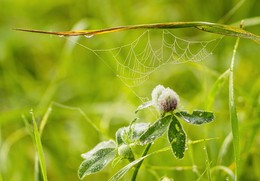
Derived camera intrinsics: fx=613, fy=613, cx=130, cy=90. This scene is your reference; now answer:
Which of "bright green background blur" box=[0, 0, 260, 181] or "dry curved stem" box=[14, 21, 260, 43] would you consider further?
"bright green background blur" box=[0, 0, 260, 181]

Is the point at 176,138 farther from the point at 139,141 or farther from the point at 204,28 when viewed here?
the point at 204,28

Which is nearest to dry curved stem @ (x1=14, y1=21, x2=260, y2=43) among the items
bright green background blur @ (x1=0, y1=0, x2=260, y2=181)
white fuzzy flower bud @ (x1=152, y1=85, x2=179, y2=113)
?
white fuzzy flower bud @ (x1=152, y1=85, x2=179, y2=113)

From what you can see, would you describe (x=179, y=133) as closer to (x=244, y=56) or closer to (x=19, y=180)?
(x=19, y=180)

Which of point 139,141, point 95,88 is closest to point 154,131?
point 139,141

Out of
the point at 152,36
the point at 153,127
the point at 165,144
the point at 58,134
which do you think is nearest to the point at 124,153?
the point at 153,127

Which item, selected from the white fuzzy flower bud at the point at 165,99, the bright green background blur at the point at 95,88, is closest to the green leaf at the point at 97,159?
the white fuzzy flower bud at the point at 165,99

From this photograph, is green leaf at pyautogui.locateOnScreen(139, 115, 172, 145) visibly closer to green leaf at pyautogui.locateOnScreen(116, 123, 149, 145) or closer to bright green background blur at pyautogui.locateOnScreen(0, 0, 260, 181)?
green leaf at pyautogui.locateOnScreen(116, 123, 149, 145)
